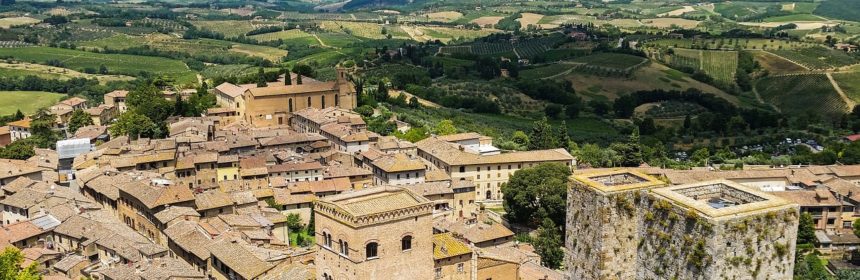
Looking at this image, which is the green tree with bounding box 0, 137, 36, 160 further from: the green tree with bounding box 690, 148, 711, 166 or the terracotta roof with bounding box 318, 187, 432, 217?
the green tree with bounding box 690, 148, 711, 166

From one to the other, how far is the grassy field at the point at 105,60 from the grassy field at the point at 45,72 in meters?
3.59

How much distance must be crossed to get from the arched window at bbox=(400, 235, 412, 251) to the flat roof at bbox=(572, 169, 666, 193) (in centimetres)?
1544

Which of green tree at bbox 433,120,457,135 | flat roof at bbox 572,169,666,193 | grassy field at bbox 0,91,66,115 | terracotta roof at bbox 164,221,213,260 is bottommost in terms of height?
grassy field at bbox 0,91,66,115

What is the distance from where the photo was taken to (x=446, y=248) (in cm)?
3728

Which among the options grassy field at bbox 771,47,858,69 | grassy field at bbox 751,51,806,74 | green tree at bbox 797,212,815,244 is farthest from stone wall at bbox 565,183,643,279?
grassy field at bbox 771,47,858,69

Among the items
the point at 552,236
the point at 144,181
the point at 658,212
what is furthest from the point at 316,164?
the point at 658,212

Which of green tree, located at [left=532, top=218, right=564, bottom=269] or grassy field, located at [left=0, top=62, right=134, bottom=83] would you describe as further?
grassy field, located at [left=0, top=62, right=134, bottom=83]

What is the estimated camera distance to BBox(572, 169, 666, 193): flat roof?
53.9 ft

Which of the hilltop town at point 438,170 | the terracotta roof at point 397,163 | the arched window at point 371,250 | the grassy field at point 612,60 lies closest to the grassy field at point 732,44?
the hilltop town at point 438,170

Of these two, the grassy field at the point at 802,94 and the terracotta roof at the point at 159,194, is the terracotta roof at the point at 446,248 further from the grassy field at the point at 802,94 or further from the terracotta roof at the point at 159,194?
the grassy field at the point at 802,94

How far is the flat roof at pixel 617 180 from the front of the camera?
53.9ft

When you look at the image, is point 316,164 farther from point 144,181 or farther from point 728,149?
point 728,149

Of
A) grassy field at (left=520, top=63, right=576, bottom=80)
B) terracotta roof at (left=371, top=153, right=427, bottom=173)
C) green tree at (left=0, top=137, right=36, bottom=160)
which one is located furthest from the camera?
grassy field at (left=520, top=63, right=576, bottom=80)

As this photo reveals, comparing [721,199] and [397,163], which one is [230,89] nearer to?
[397,163]
